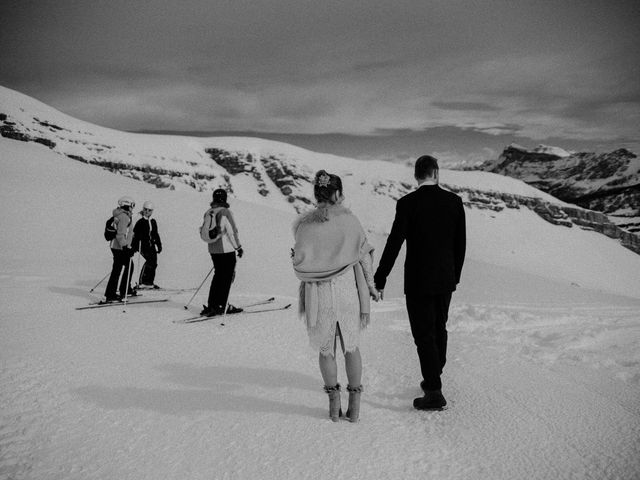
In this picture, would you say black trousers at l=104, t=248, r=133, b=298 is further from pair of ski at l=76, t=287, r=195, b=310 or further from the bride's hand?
the bride's hand

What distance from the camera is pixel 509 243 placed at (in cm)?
14938

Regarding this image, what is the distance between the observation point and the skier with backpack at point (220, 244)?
21.9 ft

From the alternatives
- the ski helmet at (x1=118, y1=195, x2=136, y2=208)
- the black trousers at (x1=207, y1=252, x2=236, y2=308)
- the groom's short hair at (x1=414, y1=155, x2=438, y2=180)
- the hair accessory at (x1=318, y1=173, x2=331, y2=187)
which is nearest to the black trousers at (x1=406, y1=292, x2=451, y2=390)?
the groom's short hair at (x1=414, y1=155, x2=438, y2=180)

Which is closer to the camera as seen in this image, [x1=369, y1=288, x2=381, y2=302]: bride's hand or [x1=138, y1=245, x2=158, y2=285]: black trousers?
[x1=369, y1=288, x2=381, y2=302]: bride's hand

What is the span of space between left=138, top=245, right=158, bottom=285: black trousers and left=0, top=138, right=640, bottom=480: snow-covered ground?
995mm

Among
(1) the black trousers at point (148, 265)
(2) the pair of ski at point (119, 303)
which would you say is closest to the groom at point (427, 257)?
(2) the pair of ski at point (119, 303)

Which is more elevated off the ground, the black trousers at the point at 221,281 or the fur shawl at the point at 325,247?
the fur shawl at the point at 325,247

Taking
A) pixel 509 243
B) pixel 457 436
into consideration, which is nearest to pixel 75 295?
pixel 457 436

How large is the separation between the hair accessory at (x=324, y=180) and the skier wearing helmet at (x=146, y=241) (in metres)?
6.95

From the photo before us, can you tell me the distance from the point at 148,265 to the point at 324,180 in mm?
7884

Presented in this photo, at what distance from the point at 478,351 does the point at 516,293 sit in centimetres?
611

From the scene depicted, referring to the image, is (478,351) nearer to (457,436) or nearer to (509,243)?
(457,436)

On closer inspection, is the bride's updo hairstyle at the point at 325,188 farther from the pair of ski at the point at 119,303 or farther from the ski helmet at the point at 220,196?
the pair of ski at the point at 119,303

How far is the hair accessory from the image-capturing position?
332 centimetres
